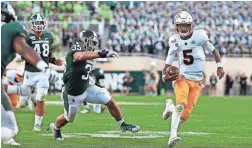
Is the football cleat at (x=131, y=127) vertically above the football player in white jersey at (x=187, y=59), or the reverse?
the football player in white jersey at (x=187, y=59)

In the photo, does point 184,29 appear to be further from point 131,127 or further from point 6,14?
point 6,14

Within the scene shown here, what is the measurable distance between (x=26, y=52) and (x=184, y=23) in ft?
10.3

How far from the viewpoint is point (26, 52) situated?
21.5ft

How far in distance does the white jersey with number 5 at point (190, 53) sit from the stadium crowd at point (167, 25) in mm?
21426

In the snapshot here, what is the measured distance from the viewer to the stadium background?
30.7 metres

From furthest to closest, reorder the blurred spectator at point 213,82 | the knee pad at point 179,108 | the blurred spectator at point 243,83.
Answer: the blurred spectator at point 243,83
the blurred spectator at point 213,82
the knee pad at point 179,108

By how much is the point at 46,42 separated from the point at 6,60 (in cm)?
459

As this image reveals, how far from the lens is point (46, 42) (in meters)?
11.6

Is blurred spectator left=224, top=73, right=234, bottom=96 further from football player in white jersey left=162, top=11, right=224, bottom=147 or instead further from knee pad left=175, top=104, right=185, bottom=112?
knee pad left=175, top=104, right=185, bottom=112

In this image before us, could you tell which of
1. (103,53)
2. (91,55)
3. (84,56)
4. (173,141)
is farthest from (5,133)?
(173,141)

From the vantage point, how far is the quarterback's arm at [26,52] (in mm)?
6341

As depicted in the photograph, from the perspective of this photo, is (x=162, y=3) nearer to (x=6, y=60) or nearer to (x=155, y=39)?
(x=155, y=39)

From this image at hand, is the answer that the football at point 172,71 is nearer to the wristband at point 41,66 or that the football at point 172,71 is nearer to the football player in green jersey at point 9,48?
the football player in green jersey at point 9,48

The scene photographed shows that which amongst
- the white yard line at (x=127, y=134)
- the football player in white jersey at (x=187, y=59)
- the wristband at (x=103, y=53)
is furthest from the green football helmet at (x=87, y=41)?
the white yard line at (x=127, y=134)
